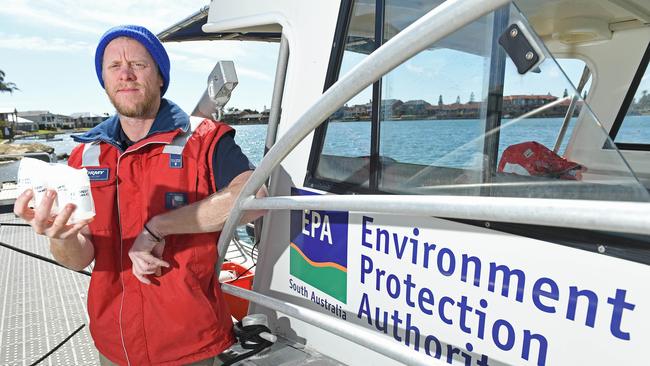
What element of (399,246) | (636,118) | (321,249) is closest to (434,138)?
(399,246)

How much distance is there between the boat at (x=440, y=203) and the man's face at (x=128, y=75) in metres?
0.54

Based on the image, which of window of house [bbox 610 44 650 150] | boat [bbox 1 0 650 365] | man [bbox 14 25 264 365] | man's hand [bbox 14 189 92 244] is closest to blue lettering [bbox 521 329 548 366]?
boat [bbox 1 0 650 365]

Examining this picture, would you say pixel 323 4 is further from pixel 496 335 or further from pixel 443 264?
pixel 496 335

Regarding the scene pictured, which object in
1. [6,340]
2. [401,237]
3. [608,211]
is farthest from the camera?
[6,340]

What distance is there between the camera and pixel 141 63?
5.31 feet

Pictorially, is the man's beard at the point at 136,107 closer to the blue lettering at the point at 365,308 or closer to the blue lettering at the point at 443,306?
the blue lettering at the point at 365,308

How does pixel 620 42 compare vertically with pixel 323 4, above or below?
above

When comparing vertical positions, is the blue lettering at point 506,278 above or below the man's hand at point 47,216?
below

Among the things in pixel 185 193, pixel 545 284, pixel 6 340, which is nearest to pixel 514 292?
pixel 545 284

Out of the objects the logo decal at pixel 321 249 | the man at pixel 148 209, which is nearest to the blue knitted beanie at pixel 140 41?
the man at pixel 148 209

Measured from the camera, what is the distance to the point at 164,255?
64.5 inches

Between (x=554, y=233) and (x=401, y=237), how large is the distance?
0.50 meters

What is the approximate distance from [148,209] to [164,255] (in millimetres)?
184

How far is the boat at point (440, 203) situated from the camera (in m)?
1.02
